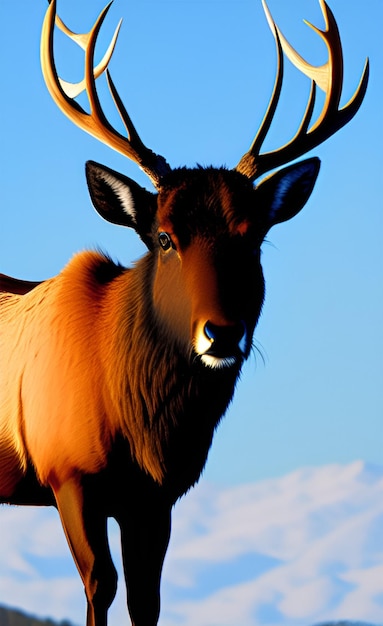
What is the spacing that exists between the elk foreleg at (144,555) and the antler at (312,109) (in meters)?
2.15

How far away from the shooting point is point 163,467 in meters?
7.08

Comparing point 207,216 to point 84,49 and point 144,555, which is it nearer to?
point 144,555

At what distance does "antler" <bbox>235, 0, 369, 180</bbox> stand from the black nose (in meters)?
1.31

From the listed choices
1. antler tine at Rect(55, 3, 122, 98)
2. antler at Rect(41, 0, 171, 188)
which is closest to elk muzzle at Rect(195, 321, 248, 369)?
antler at Rect(41, 0, 171, 188)

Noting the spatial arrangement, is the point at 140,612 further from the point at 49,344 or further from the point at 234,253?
the point at 234,253

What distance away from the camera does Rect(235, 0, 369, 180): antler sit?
7.43 m

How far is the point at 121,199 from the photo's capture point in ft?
23.3

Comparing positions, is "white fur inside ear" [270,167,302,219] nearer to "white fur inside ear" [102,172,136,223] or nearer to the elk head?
the elk head

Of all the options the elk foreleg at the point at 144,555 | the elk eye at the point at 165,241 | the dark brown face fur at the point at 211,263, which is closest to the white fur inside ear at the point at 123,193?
the dark brown face fur at the point at 211,263

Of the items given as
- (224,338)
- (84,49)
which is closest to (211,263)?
(224,338)

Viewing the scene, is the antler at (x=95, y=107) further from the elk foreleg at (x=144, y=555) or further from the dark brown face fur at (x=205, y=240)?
the elk foreleg at (x=144, y=555)

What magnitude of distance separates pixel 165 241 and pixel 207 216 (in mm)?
298

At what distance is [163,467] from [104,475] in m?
0.35

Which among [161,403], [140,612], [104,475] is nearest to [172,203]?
[161,403]
